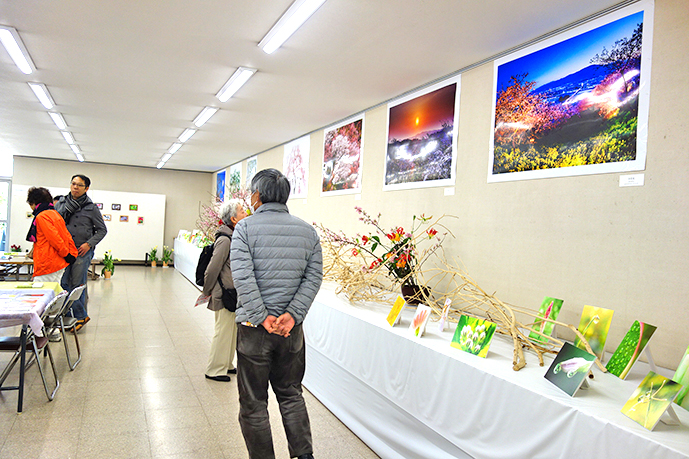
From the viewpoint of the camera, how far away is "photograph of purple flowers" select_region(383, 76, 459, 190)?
4125mm

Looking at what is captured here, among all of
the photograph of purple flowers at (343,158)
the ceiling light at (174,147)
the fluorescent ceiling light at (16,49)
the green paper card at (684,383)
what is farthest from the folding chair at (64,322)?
the ceiling light at (174,147)

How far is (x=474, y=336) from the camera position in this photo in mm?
2467

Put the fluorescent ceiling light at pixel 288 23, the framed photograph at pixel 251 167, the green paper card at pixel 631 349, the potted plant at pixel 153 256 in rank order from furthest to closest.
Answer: the potted plant at pixel 153 256
the framed photograph at pixel 251 167
the fluorescent ceiling light at pixel 288 23
the green paper card at pixel 631 349

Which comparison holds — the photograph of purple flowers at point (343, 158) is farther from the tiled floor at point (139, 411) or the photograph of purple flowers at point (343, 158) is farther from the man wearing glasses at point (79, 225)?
the man wearing glasses at point (79, 225)

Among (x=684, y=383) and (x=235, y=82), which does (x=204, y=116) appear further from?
(x=684, y=383)

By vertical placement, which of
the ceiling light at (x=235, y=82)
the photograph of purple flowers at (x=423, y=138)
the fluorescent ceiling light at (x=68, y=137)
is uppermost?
the fluorescent ceiling light at (x=68, y=137)

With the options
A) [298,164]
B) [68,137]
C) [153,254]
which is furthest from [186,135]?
[153,254]

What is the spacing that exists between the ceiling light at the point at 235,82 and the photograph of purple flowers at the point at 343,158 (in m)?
1.56

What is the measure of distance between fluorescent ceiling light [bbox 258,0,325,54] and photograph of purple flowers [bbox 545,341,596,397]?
2.51 meters

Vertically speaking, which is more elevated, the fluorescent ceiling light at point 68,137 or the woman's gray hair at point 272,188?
the fluorescent ceiling light at point 68,137

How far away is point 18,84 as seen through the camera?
5438mm

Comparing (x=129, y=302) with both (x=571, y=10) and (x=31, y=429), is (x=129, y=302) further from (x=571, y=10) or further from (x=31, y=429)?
(x=571, y=10)

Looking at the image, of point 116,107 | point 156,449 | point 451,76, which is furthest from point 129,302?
point 451,76

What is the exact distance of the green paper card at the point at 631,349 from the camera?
2.00 metres
